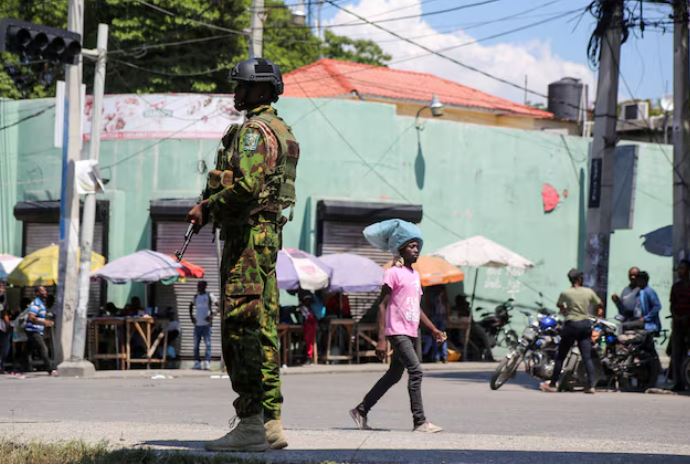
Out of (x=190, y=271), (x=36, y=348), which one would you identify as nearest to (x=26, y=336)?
(x=36, y=348)

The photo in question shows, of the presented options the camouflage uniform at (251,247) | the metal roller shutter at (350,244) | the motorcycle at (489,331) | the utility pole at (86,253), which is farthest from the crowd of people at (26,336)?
the camouflage uniform at (251,247)

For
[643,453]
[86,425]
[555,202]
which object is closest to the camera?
[643,453]

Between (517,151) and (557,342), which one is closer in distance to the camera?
(557,342)

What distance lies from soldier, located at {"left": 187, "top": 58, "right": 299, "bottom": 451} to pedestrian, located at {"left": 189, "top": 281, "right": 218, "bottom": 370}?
17682 mm

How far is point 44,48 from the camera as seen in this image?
18.4 metres

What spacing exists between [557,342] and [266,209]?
1244 centimetres

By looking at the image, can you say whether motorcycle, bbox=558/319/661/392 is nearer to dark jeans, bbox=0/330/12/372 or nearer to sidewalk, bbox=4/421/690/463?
sidewalk, bbox=4/421/690/463

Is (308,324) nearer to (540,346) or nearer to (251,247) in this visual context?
(540,346)

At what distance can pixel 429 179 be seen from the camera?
3016 centimetres

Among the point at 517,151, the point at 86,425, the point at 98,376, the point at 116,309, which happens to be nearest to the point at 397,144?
the point at 517,151

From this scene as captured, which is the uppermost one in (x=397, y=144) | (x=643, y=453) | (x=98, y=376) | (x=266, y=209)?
(x=397, y=144)

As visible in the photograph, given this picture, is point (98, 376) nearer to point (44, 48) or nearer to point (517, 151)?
point (44, 48)

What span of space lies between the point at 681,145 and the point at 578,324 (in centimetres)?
520

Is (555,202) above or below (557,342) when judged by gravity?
above
